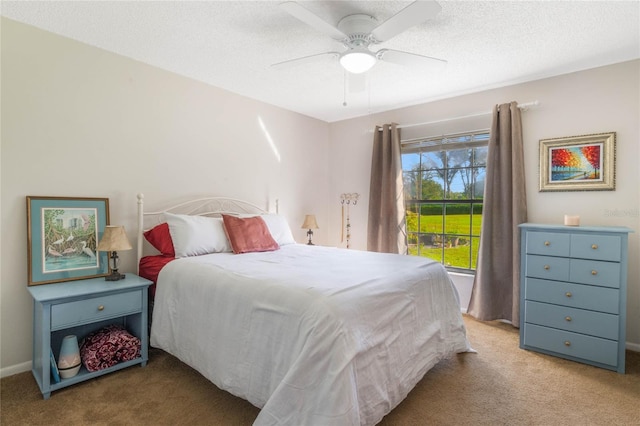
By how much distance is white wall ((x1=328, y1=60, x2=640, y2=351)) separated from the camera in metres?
2.70

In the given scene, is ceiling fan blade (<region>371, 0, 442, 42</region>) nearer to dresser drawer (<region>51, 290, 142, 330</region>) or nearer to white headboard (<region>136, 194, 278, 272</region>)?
white headboard (<region>136, 194, 278, 272</region>)

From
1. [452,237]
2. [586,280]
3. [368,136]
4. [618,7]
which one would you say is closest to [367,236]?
[452,237]

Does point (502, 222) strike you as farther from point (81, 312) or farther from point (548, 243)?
point (81, 312)

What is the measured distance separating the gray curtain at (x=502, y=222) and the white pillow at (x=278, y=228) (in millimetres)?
2012

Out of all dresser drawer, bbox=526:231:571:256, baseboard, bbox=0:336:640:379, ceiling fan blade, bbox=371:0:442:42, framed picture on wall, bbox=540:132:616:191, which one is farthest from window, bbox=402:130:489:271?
baseboard, bbox=0:336:640:379

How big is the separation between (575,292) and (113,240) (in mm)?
3460

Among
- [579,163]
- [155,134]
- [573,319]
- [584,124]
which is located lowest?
[573,319]

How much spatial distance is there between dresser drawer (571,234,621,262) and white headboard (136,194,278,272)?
2.99 m

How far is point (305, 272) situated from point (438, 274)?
1002 millimetres

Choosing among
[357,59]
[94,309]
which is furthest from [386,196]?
[94,309]

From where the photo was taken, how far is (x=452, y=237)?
3811 mm

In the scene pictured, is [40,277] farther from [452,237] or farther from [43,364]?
[452,237]

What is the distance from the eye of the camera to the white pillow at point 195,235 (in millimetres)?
2662

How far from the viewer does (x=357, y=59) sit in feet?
7.07
